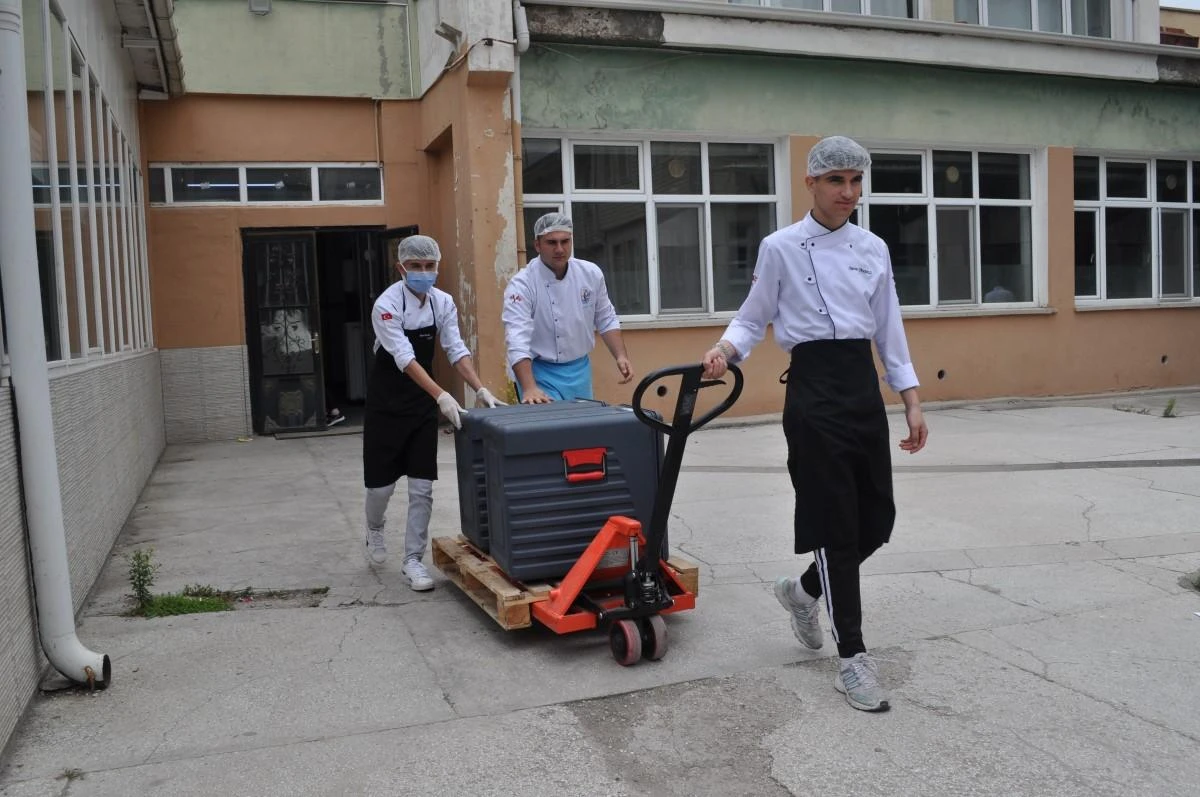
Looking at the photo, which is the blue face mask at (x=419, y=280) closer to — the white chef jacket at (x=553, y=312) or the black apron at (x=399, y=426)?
the black apron at (x=399, y=426)

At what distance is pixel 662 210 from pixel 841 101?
2579mm

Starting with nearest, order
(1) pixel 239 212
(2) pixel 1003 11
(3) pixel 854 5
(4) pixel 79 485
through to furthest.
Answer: (4) pixel 79 485 < (1) pixel 239 212 < (3) pixel 854 5 < (2) pixel 1003 11

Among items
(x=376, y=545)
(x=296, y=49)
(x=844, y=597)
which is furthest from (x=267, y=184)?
(x=844, y=597)

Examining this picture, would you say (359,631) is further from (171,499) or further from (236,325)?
(236,325)

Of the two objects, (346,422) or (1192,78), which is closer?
(346,422)

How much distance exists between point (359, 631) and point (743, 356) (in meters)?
2.21

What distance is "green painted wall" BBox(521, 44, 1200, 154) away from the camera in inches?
456

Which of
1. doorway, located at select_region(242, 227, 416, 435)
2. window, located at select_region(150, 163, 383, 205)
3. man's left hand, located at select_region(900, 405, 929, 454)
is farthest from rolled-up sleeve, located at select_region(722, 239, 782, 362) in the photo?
window, located at select_region(150, 163, 383, 205)

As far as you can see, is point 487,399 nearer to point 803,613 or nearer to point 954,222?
point 803,613

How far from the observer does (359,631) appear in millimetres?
4887

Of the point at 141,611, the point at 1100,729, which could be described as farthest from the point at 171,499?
the point at 1100,729

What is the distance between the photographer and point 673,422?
397 cm

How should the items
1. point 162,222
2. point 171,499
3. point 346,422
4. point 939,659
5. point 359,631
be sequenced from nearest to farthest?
point 939,659
point 359,631
point 171,499
point 162,222
point 346,422

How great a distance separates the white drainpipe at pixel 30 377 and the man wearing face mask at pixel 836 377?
2.52 m
